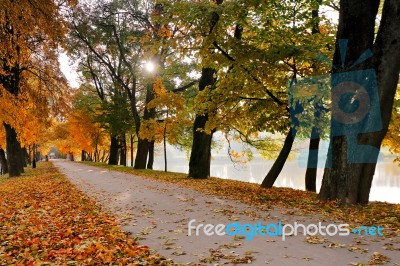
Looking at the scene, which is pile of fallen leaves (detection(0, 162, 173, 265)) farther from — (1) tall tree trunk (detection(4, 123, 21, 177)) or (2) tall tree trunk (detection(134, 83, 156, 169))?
(2) tall tree trunk (detection(134, 83, 156, 169))

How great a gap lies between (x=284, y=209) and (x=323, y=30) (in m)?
10.2

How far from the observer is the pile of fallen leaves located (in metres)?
5.49

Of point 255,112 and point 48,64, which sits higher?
point 48,64

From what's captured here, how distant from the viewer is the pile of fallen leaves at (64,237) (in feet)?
18.0

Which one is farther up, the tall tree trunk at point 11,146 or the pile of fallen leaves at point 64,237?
the tall tree trunk at point 11,146

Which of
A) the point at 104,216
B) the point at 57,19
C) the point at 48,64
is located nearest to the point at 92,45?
the point at 48,64

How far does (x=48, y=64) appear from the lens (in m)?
22.4

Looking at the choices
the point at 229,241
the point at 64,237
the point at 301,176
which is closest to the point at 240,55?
the point at 229,241

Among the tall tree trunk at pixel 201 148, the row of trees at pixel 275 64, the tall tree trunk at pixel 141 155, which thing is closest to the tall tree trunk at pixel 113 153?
the tall tree trunk at pixel 141 155

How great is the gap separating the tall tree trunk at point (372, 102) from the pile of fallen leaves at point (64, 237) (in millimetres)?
5795

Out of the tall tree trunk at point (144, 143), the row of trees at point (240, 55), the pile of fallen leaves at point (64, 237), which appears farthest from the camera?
the tall tree trunk at point (144, 143)

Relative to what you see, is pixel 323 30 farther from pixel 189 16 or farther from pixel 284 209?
pixel 284 209

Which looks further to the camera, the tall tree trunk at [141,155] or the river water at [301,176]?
the river water at [301,176]

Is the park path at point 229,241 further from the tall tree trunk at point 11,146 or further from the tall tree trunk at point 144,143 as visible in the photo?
the tall tree trunk at point 144,143
